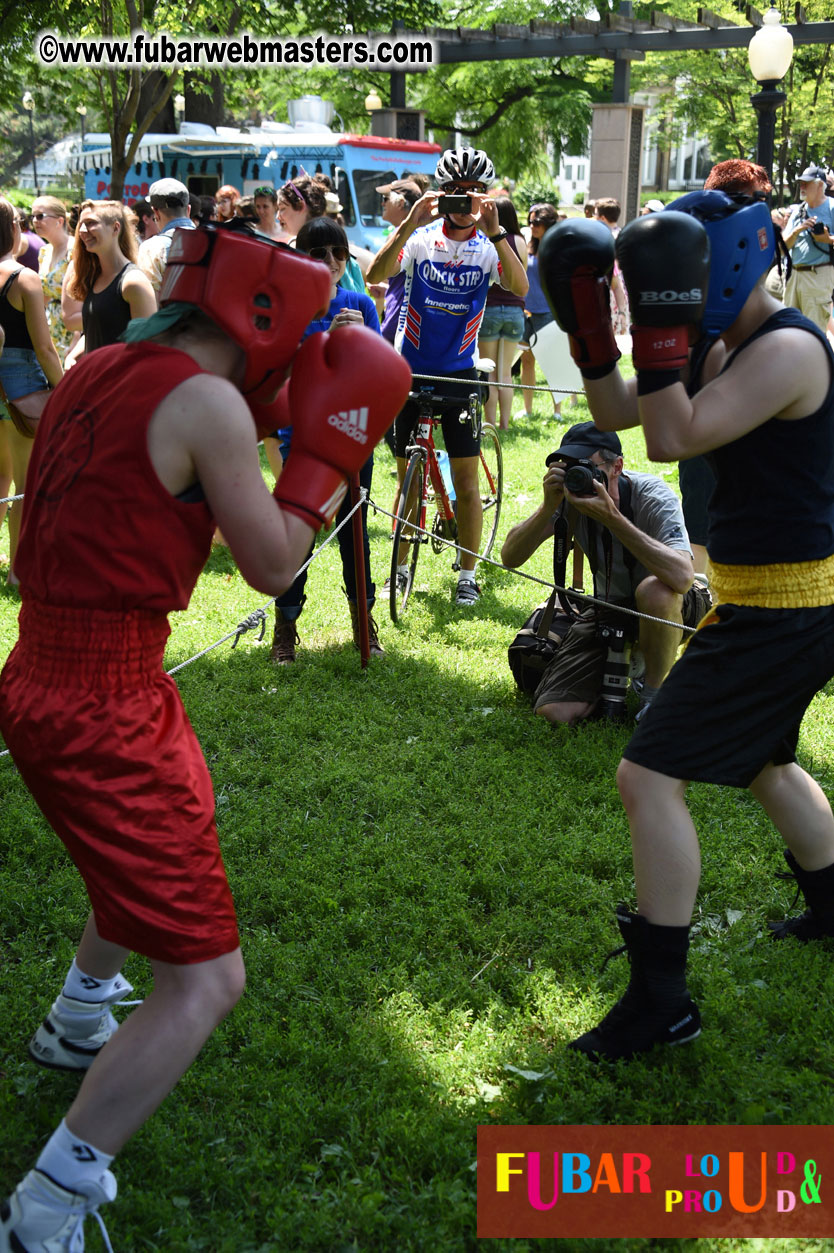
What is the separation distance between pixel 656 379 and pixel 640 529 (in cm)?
209

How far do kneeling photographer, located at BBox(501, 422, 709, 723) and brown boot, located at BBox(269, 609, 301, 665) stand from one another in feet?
4.08

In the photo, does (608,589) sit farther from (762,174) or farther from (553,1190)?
(553,1190)

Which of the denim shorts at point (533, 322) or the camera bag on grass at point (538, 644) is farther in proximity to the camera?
the denim shorts at point (533, 322)

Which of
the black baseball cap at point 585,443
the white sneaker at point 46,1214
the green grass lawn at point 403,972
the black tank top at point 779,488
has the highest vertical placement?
the black tank top at point 779,488

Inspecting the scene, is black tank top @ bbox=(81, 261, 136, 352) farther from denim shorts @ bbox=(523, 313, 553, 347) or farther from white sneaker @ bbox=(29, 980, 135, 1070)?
denim shorts @ bbox=(523, 313, 553, 347)

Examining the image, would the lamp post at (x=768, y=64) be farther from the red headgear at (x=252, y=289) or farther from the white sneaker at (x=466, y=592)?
the red headgear at (x=252, y=289)

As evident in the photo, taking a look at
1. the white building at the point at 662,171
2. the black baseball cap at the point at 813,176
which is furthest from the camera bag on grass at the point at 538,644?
the white building at the point at 662,171

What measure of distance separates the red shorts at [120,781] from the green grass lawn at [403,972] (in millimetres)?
716

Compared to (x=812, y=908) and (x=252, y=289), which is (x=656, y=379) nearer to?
(x=252, y=289)

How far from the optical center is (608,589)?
4621mm

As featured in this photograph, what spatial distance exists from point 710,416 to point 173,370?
1.12 metres

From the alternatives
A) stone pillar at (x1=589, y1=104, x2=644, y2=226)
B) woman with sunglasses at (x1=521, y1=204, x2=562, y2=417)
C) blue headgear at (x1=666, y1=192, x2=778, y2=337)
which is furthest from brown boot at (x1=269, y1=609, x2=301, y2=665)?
stone pillar at (x1=589, y1=104, x2=644, y2=226)

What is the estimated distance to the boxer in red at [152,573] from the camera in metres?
1.95

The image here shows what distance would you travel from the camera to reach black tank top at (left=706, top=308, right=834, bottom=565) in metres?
2.55
